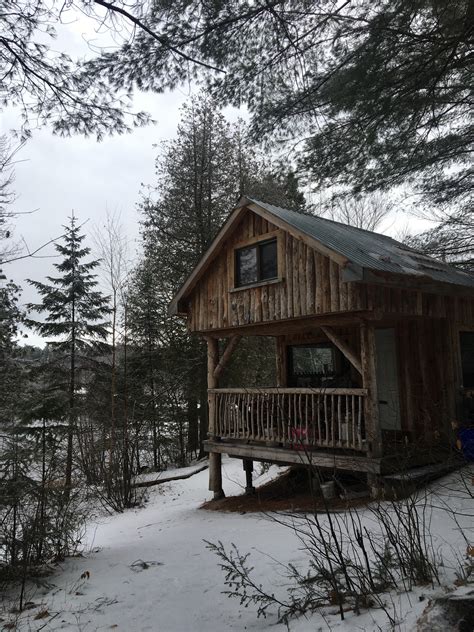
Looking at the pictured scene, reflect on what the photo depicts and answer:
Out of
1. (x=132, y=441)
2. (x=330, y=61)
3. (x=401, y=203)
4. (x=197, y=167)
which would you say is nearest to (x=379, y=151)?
(x=330, y=61)

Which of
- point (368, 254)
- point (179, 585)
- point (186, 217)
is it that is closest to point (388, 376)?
point (368, 254)

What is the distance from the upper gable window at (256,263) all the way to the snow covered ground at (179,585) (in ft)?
15.2

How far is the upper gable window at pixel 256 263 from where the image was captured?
923 centimetres

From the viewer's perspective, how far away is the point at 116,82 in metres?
5.02

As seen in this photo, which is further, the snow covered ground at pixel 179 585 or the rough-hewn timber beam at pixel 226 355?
the rough-hewn timber beam at pixel 226 355

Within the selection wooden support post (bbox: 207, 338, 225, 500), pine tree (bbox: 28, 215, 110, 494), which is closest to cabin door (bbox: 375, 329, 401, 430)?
wooden support post (bbox: 207, 338, 225, 500)

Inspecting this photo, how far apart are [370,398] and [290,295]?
2.42 meters

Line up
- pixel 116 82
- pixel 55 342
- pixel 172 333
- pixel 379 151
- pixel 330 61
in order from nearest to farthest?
1. pixel 116 82
2. pixel 330 61
3. pixel 379 151
4. pixel 55 342
5. pixel 172 333

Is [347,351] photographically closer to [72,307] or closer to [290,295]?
[290,295]

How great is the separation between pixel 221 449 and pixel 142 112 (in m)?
7.49

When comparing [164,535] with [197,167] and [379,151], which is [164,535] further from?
[197,167]

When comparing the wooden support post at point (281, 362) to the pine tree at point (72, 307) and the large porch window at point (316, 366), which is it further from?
the pine tree at point (72, 307)

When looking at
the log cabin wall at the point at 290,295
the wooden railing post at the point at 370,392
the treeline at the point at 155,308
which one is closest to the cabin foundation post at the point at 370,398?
the wooden railing post at the point at 370,392

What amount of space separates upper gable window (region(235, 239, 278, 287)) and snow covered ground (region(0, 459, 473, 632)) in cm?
463
